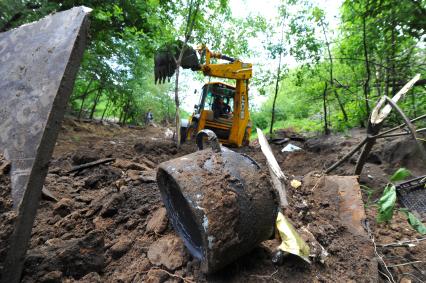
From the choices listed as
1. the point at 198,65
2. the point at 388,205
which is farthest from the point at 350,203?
the point at 198,65

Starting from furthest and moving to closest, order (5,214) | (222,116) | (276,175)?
(222,116) < (276,175) < (5,214)

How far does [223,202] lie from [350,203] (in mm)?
1415

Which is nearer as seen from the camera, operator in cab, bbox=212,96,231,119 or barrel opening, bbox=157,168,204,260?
barrel opening, bbox=157,168,204,260

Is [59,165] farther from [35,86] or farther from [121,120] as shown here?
[121,120]

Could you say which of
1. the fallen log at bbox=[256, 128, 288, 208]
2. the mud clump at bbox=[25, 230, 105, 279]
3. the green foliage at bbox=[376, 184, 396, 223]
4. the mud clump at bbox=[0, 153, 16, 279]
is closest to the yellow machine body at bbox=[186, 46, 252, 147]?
the fallen log at bbox=[256, 128, 288, 208]

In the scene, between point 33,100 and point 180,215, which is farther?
point 180,215

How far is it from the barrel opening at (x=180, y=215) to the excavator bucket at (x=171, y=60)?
5242mm

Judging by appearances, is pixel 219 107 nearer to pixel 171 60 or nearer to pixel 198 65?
pixel 198 65

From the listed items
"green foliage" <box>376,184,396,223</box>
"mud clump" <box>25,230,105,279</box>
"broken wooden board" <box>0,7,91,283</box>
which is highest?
"broken wooden board" <box>0,7,91,283</box>

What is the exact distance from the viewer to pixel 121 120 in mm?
21562

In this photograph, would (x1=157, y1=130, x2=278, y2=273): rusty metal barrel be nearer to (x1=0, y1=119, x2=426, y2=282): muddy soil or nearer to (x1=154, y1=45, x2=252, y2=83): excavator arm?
(x1=0, y1=119, x2=426, y2=282): muddy soil

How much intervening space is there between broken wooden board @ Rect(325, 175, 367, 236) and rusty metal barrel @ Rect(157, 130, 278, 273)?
0.88 m

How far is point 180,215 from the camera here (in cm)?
179

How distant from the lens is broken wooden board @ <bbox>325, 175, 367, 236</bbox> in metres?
2.01
